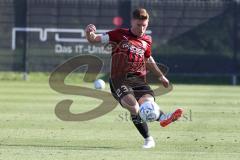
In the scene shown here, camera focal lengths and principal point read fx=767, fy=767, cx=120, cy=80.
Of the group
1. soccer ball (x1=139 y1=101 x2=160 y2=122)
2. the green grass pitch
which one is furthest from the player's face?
the green grass pitch

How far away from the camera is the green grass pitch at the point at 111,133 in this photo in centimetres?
970

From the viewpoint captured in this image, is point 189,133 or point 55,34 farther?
point 55,34

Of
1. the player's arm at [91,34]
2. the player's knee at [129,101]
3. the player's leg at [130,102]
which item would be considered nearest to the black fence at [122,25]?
the player's leg at [130,102]

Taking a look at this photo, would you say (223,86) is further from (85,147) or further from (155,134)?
(85,147)

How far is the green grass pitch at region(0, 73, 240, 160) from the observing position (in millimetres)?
9703

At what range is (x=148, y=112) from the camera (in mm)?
9984

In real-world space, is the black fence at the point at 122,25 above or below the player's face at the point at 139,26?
below

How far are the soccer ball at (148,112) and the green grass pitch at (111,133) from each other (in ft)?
1.45

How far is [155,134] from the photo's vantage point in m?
12.1

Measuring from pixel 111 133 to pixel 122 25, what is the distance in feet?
44.9

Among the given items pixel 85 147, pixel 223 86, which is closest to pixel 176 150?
pixel 85 147

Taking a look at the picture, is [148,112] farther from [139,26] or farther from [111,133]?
[111,133]

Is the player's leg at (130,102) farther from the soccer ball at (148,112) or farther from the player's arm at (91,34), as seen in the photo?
the player's arm at (91,34)

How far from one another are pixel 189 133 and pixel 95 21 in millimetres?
14202
